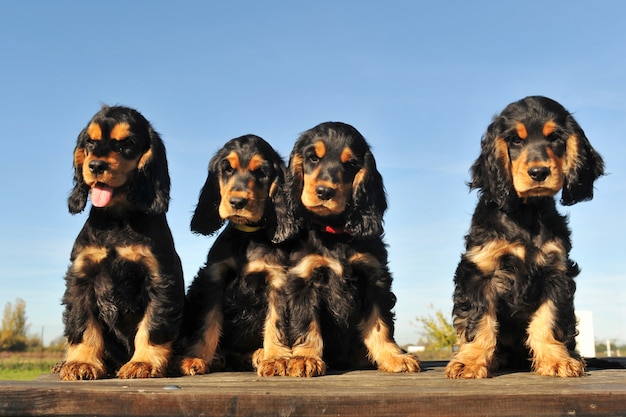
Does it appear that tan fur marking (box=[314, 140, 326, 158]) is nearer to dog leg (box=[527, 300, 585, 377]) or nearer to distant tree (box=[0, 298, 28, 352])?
dog leg (box=[527, 300, 585, 377])

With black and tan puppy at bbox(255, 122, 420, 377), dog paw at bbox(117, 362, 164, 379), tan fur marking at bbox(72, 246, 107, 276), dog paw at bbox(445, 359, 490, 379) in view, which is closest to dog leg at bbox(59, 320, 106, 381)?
dog paw at bbox(117, 362, 164, 379)

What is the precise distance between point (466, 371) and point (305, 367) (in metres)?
1.20

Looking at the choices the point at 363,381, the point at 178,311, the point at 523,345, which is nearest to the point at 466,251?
the point at 523,345

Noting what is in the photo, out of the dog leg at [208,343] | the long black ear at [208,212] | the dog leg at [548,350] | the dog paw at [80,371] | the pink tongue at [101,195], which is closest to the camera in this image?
the dog paw at [80,371]

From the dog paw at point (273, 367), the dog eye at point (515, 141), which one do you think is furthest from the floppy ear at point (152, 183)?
the dog eye at point (515, 141)

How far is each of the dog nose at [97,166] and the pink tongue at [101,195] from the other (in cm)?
16

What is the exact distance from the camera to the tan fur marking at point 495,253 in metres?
5.11

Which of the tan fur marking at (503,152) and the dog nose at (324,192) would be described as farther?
the dog nose at (324,192)

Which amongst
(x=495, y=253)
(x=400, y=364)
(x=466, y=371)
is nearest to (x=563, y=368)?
(x=466, y=371)

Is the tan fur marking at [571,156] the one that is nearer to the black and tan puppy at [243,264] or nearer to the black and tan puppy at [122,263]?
the black and tan puppy at [243,264]

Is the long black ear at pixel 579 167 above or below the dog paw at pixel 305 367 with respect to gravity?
above

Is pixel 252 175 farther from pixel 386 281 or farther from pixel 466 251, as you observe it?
pixel 466 251

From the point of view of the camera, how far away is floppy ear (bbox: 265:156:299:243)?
562 cm

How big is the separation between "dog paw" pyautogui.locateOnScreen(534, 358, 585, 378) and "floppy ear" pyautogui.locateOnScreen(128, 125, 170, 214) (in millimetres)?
3231
